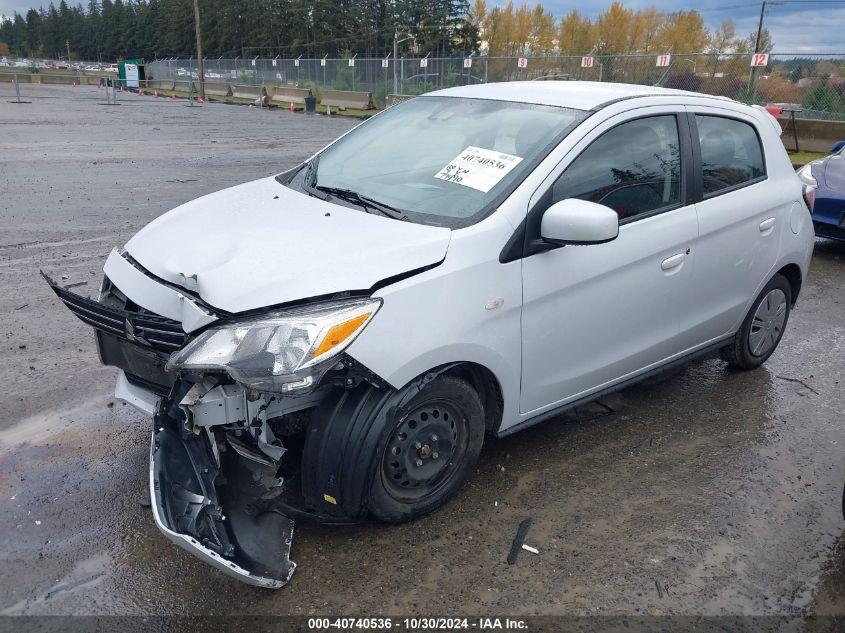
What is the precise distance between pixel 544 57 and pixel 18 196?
20904mm

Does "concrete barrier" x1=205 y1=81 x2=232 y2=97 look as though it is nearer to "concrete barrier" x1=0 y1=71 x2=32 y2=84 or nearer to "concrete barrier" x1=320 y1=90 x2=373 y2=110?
"concrete barrier" x1=320 y1=90 x2=373 y2=110

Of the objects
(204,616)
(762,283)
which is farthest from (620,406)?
(204,616)

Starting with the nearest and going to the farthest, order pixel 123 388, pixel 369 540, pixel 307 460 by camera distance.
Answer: pixel 307 460, pixel 369 540, pixel 123 388

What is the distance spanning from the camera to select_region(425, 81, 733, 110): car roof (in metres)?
3.69

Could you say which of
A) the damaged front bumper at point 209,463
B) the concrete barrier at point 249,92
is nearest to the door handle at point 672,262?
the damaged front bumper at point 209,463

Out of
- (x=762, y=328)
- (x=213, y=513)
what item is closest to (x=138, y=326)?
(x=213, y=513)

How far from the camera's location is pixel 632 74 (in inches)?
942

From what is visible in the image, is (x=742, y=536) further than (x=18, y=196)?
No

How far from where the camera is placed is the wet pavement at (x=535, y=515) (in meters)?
2.77

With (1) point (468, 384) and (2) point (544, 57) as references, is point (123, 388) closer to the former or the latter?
(1) point (468, 384)

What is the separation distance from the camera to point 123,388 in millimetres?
3281

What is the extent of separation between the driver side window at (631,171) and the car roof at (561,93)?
0.19 metres

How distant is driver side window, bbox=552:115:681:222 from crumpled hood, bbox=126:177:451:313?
33.2 inches

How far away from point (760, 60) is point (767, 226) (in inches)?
670
